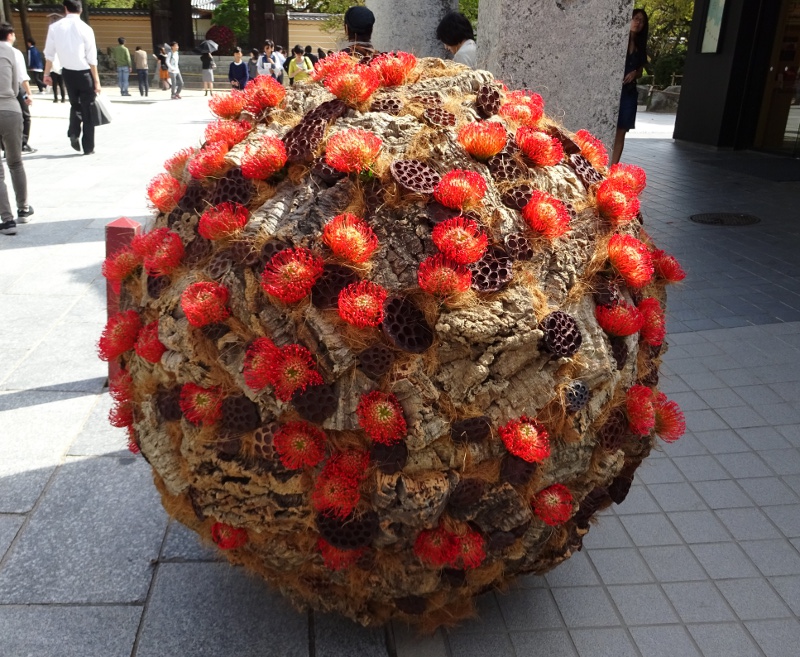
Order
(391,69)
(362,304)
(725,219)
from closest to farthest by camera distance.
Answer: (362,304) < (391,69) < (725,219)

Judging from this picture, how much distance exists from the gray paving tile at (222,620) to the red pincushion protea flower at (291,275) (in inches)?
52.3

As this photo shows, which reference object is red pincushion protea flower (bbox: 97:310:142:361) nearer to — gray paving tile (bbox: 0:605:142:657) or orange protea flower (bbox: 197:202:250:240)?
orange protea flower (bbox: 197:202:250:240)

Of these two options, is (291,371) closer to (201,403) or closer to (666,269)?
(201,403)

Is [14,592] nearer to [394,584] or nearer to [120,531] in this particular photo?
[120,531]

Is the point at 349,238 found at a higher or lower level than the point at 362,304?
higher

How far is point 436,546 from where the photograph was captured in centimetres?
217

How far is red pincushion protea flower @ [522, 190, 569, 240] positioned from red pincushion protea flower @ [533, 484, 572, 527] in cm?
81

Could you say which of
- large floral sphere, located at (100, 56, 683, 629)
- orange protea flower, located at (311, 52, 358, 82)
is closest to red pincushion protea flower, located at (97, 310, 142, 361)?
large floral sphere, located at (100, 56, 683, 629)

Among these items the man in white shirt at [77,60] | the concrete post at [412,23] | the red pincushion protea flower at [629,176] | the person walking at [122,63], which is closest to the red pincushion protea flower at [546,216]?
the red pincushion protea flower at [629,176]

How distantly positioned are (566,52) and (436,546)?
3.88 m

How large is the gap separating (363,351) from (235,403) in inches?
16.8

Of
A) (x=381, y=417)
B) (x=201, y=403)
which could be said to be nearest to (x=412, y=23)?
(x=201, y=403)

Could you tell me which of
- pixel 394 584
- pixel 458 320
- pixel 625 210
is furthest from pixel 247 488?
pixel 625 210

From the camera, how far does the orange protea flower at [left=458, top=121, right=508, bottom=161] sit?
7.61 ft
